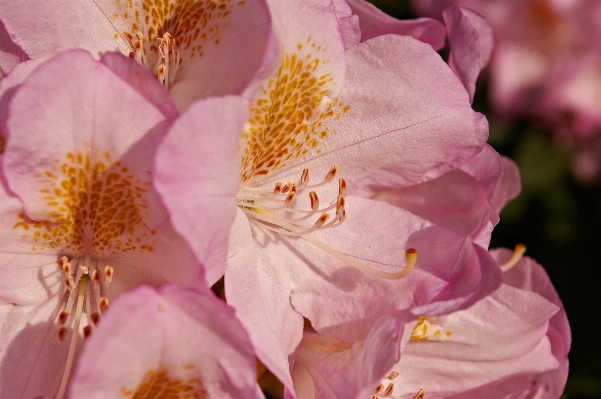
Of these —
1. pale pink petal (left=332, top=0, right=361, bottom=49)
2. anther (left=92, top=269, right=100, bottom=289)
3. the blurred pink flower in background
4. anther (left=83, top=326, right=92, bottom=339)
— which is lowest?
the blurred pink flower in background

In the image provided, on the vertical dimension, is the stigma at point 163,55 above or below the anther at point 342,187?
above

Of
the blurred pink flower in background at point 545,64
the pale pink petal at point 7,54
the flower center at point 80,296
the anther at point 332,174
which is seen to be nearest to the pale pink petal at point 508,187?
the anther at point 332,174

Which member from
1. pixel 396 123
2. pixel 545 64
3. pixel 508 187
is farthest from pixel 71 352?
pixel 545 64

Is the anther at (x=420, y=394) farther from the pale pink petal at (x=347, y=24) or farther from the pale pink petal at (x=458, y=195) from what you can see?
the pale pink petal at (x=347, y=24)

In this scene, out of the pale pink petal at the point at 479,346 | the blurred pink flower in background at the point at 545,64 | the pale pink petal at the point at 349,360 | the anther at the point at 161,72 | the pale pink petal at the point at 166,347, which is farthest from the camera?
the blurred pink flower in background at the point at 545,64

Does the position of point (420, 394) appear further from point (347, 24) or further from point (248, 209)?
point (347, 24)

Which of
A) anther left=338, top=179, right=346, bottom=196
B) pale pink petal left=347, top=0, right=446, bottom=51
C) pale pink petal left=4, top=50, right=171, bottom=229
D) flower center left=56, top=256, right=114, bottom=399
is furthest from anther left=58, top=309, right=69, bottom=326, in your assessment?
pale pink petal left=347, top=0, right=446, bottom=51

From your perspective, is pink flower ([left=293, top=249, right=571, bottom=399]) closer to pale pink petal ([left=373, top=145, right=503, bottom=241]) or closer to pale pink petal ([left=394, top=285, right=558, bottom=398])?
pale pink petal ([left=394, top=285, right=558, bottom=398])
